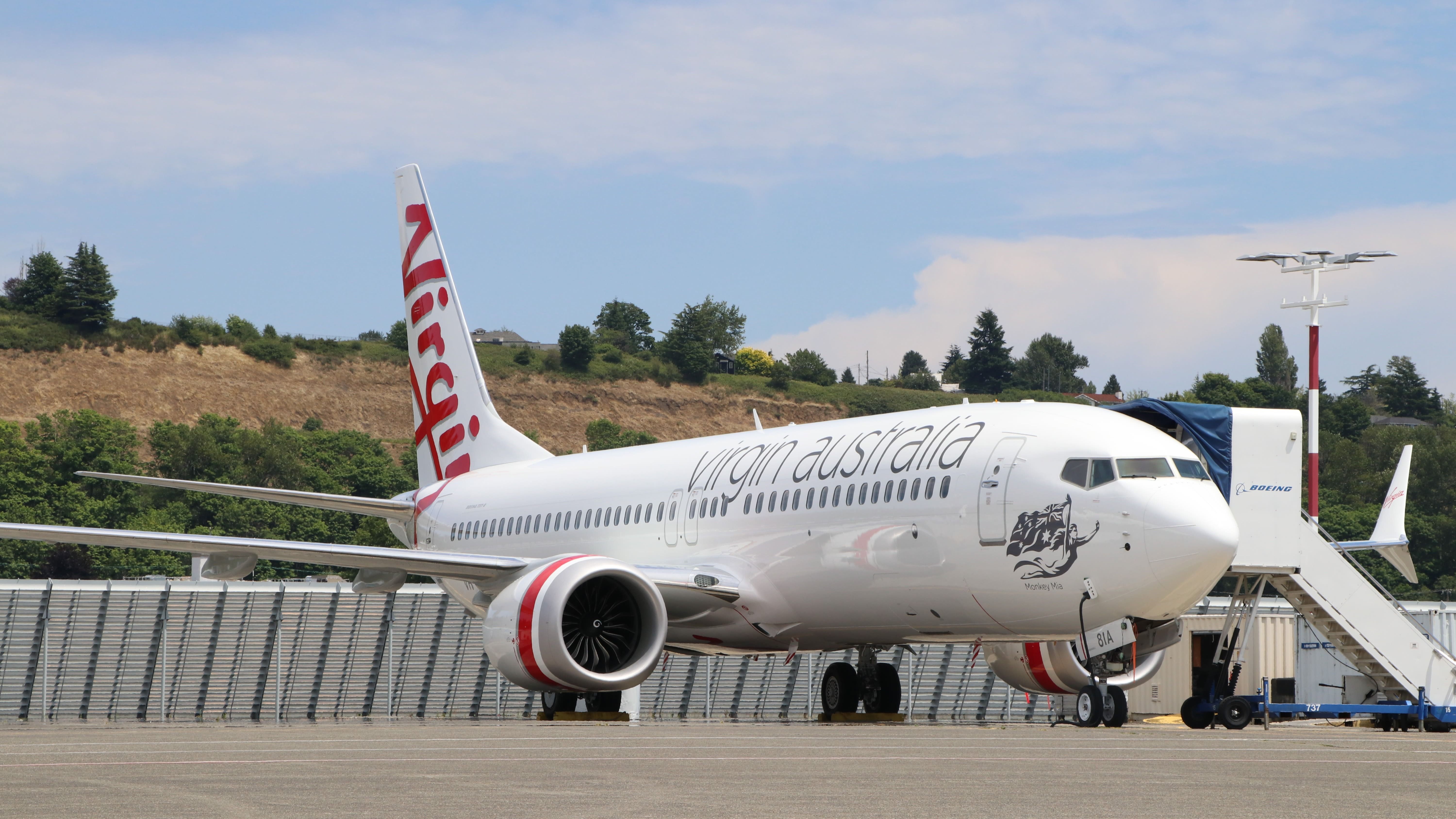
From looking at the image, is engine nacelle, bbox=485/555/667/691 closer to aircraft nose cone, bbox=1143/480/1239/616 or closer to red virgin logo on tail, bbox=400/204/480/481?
aircraft nose cone, bbox=1143/480/1239/616

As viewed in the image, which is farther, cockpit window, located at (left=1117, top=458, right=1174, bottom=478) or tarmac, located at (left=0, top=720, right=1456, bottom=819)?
cockpit window, located at (left=1117, top=458, right=1174, bottom=478)

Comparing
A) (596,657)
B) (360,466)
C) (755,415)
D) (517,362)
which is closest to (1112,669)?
(596,657)

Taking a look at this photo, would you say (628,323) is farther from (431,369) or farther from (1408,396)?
(431,369)

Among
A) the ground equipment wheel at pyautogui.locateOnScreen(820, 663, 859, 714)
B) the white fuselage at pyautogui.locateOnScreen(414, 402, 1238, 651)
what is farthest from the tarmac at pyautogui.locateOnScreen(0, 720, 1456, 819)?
the ground equipment wheel at pyautogui.locateOnScreen(820, 663, 859, 714)

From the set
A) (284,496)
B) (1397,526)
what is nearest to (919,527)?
(284,496)

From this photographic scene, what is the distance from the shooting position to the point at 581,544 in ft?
74.3

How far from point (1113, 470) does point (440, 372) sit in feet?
47.5

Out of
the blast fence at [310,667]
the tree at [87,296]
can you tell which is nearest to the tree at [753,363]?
the tree at [87,296]

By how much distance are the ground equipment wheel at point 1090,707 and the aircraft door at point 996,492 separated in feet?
5.30

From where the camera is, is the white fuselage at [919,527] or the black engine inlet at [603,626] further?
the black engine inlet at [603,626]

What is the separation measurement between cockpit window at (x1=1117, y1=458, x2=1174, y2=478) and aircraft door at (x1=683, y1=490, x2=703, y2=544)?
617 centimetres

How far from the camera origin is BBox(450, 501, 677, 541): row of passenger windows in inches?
843

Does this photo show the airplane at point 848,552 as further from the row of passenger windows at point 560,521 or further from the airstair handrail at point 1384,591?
the airstair handrail at point 1384,591

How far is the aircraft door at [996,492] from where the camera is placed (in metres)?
16.1
